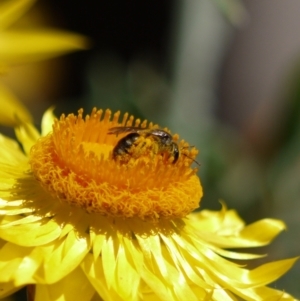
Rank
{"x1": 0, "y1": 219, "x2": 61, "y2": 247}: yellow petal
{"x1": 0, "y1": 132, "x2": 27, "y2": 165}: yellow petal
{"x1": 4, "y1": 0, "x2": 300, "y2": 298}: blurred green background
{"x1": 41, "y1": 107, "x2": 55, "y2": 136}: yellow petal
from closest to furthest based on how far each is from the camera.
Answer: {"x1": 0, "y1": 219, "x2": 61, "y2": 247}: yellow petal < {"x1": 0, "y1": 132, "x2": 27, "y2": 165}: yellow petal < {"x1": 41, "y1": 107, "x2": 55, "y2": 136}: yellow petal < {"x1": 4, "y1": 0, "x2": 300, "y2": 298}: blurred green background

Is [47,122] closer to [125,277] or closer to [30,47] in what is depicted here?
[30,47]

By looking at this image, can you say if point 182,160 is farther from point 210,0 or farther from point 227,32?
point 227,32

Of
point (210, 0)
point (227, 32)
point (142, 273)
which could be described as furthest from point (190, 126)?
point (142, 273)

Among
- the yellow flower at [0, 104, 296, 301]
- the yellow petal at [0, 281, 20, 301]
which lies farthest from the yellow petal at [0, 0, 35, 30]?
the yellow petal at [0, 281, 20, 301]

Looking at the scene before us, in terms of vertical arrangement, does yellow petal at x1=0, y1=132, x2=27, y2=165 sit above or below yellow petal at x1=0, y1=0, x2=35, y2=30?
below

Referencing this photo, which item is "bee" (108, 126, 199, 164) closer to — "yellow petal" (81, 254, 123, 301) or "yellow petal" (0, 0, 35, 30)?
"yellow petal" (81, 254, 123, 301)

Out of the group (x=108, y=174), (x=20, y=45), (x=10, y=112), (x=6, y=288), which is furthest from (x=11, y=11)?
(x=6, y=288)

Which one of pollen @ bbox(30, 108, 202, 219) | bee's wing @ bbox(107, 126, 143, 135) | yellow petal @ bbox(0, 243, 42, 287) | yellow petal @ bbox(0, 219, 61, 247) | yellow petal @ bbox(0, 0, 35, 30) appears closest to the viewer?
yellow petal @ bbox(0, 243, 42, 287)
